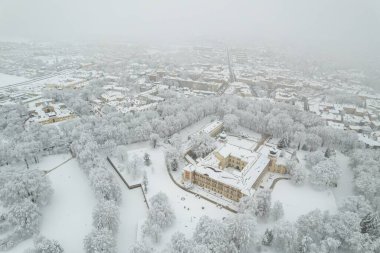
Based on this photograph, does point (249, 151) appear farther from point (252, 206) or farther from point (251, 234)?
point (251, 234)

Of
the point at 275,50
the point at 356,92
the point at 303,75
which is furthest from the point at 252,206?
the point at 275,50

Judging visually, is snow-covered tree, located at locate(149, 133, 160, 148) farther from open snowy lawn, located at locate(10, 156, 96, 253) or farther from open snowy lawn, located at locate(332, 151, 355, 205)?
open snowy lawn, located at locate(332, 151, 355, 205)

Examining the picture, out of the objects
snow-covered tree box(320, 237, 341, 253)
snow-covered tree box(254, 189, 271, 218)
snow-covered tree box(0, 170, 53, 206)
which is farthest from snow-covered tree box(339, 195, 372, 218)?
snow-covered tree box(0, 170, 53, 206)

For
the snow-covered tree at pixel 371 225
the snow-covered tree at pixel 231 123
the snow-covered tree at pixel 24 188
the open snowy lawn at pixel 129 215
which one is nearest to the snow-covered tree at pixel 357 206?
the snow-covered tree at pixel 371 225

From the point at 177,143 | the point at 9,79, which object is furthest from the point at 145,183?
the point at 9,79

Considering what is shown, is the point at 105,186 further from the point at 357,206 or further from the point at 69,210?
the point at 357,206

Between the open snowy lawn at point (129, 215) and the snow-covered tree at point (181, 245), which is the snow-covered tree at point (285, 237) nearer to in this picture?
the snow-covered tree at point (181, 245)
